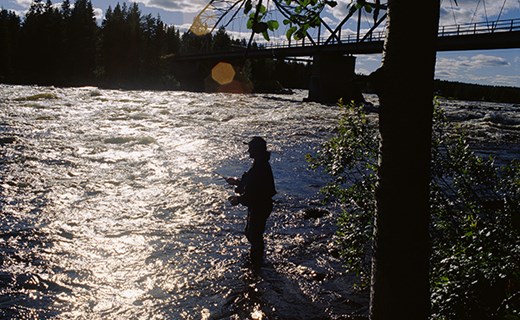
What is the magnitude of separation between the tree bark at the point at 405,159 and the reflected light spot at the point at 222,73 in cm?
8765

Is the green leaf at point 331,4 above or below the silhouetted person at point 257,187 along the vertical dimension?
above

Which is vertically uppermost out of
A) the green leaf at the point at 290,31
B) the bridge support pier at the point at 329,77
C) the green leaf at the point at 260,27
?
the bridge support pier at the point at 329,77

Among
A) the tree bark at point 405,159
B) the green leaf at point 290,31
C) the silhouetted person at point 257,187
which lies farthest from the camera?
the silhouetted person at point 257,187

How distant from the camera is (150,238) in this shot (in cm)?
763

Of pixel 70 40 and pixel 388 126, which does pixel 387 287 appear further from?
pixel 70 40

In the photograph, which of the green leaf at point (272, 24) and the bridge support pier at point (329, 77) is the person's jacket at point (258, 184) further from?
the bridge support pier at point (329, 77)

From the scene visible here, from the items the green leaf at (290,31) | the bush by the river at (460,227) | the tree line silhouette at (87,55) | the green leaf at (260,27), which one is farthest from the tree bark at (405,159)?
the tree line silhouette at (87,55)

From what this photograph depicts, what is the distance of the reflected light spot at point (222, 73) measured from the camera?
291 feet

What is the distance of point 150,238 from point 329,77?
47339 millimetres

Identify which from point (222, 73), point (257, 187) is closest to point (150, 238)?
point (257, 187)

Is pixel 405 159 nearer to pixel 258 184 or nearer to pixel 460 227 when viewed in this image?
pixel 460 227

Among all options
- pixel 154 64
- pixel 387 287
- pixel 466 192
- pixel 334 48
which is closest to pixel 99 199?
Result: pixel 466 192

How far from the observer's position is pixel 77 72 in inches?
3716

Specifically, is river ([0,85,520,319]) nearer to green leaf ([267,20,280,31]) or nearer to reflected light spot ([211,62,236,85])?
green leaf ([267,20,280,31])
